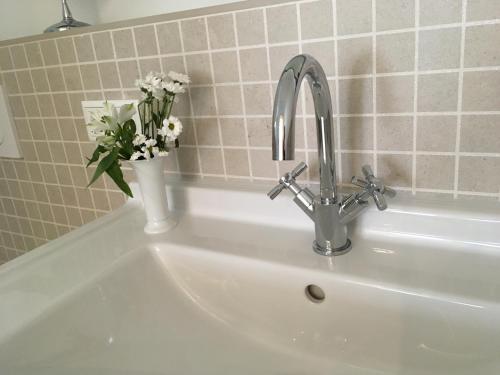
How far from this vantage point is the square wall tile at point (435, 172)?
61 cm

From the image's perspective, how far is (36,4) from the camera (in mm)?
1072

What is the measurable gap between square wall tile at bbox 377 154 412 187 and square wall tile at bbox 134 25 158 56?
49cm

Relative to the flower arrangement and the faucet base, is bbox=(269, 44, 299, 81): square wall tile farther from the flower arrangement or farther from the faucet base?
the faucet base

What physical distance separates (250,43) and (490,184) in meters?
0.45

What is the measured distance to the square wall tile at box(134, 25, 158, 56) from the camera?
79cm

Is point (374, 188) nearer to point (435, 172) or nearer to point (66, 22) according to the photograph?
point (435, 172)

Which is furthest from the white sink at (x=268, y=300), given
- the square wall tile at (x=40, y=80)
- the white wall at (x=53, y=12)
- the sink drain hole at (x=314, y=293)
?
the white wall at (x=53, y=12)

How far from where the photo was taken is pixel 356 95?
63 centimetres

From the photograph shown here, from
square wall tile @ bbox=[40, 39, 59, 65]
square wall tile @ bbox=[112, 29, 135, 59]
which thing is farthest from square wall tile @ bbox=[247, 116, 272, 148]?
square wall tile @ bbox=[40, 39, 59, 65]

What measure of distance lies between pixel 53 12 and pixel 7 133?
1.18ft

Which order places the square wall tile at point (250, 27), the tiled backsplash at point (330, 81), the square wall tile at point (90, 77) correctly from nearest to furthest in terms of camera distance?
the tiled backsplash at point (330, 81), the square wall tile at point (250, 27), the square wall tile at point (90, 77)

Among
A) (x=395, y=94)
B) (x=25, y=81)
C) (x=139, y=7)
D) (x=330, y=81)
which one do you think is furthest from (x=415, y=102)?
(x=25, y=81)

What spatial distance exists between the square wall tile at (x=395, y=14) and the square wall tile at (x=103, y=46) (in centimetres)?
56

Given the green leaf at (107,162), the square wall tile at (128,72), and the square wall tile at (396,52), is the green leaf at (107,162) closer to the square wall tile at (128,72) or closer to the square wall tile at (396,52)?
the square wall tile at (128,72)
